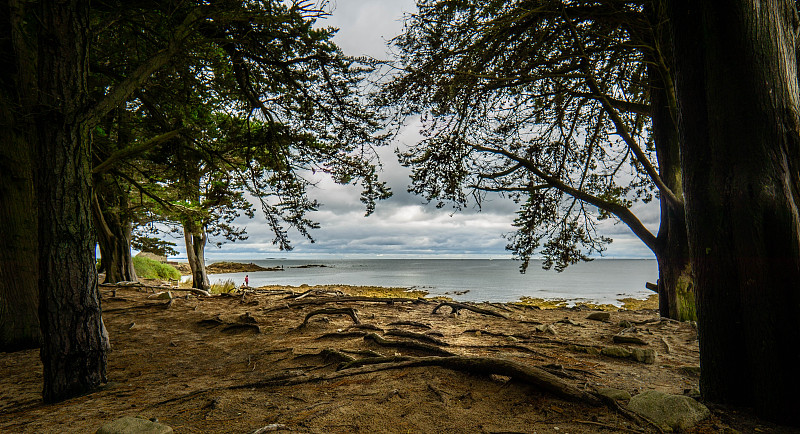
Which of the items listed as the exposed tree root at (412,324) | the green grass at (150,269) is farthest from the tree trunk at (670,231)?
the green grass at (150,269)

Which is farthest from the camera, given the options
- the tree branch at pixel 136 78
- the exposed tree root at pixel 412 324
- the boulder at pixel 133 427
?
the exposed tree root at pixel 412 324

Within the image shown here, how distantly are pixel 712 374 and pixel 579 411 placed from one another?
126 centimetres

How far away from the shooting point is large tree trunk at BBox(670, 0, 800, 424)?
2684mm

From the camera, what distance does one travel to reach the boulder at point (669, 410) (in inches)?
100

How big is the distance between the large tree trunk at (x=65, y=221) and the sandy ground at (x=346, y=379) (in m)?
0.39

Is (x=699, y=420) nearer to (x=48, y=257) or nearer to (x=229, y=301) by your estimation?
(x=48, y=257)

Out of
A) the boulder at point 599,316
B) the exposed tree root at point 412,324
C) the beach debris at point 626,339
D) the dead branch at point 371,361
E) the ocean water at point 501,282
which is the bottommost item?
the ocean water at point 501,282

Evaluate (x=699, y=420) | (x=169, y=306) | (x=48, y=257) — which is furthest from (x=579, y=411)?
(x=169, y=306)

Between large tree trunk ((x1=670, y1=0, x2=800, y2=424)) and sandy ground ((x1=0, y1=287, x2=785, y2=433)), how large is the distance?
15.8 inches

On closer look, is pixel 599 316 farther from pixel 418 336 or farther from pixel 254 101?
pixel 254 101

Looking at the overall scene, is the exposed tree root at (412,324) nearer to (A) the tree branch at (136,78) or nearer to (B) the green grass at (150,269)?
(A) the tree branch at (136,78)

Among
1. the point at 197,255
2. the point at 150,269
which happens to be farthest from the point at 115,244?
the point at 150,269

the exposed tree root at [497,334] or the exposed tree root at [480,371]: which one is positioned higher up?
the exposed tree root at [480,371]

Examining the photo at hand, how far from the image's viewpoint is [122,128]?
295 inches
